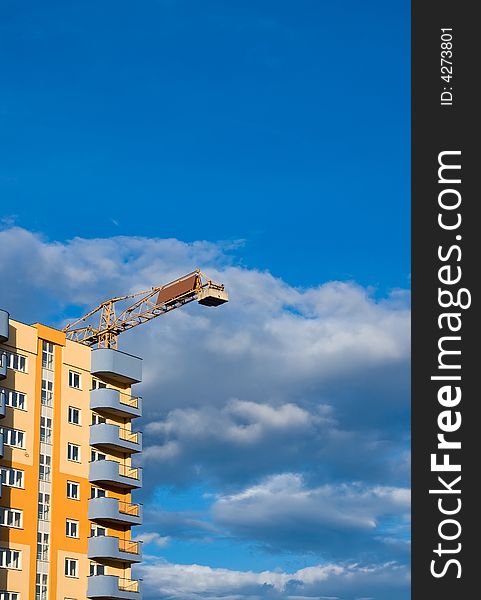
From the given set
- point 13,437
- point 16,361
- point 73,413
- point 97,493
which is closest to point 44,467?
point 13,437

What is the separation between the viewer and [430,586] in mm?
38188

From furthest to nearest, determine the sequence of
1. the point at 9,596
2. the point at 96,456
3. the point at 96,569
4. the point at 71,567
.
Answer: the point at 96,456
the point at 96,569
the point at 71,567
the point at 9,596

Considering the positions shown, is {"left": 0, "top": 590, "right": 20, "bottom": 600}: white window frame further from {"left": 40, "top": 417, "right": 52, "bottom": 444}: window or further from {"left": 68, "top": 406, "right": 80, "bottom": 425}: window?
{"left": 68, "top": 406, "right": 80, "bottom": 425}: window

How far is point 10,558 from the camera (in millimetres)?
89562

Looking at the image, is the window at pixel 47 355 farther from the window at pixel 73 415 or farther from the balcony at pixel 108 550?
the balcony at pixel 108 550

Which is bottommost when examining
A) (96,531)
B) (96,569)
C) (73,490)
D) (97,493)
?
(96,569)

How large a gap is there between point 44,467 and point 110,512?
699 centimetres

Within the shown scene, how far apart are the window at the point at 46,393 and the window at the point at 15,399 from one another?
2112 millimetres

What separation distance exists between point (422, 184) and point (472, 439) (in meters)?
8.61

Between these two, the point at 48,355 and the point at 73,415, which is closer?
the point at 48,355

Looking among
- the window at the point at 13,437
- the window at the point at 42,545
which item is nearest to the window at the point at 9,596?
the window at the point at 42,545

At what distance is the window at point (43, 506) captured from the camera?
93.2 m

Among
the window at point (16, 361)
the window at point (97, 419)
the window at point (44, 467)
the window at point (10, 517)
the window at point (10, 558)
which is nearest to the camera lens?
the window at point (10, 558)

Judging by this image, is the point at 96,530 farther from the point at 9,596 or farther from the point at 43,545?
the point at 9,596
